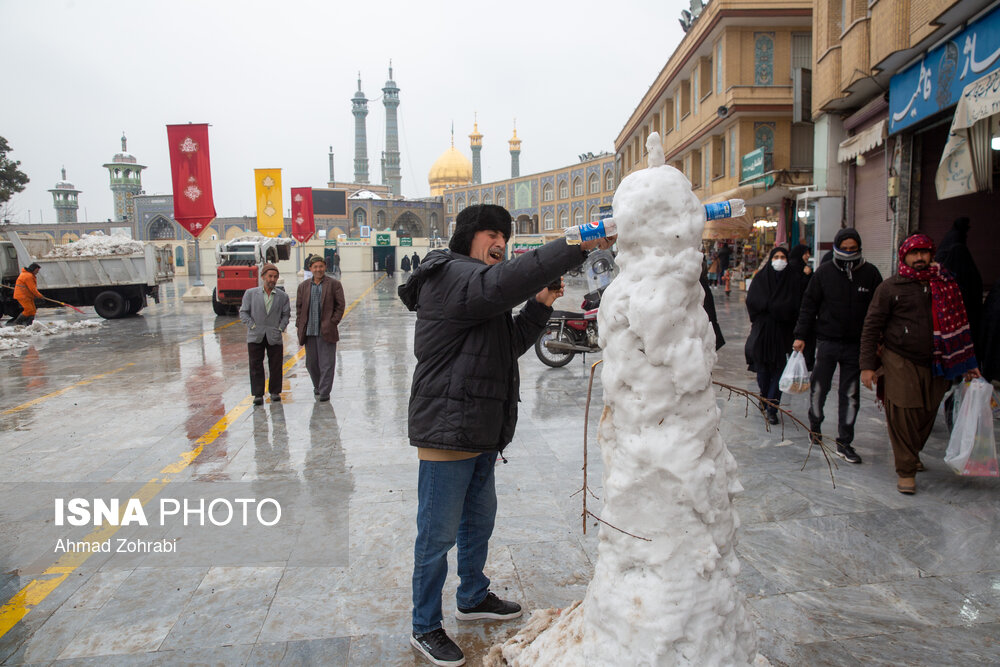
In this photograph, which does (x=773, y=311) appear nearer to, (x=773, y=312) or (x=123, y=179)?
(x=773, y=312)

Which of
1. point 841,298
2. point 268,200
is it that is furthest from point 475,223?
point 268,200

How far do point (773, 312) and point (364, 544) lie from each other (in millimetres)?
4046

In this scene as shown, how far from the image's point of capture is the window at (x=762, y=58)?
684 inches

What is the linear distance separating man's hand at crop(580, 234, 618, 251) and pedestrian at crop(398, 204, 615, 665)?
0.89ft

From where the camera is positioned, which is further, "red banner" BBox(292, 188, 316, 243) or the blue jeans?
"red banner" BBox(292, 188, 316, 243)

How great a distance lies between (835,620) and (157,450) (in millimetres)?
5145

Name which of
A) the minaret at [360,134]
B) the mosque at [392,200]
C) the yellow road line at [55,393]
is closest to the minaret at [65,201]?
the mosque at [392,200]

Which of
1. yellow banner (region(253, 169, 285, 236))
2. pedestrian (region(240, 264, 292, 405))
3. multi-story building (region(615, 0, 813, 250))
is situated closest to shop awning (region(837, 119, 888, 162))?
multi-story building (region(615, 0, 813, 250))

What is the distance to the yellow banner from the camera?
2294 centimetres

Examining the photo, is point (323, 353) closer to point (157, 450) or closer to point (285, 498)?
point (157, 450)

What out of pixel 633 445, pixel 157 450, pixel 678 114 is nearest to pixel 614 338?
pixel 633 445

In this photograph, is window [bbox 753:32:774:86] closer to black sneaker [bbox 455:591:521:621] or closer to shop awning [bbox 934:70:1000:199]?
shop awning [bbox 934:70:1000:199]

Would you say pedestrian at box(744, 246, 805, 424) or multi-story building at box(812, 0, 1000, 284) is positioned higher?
multi-story building at box(812, 0, 1000, 284)

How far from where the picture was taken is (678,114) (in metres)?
22.9
